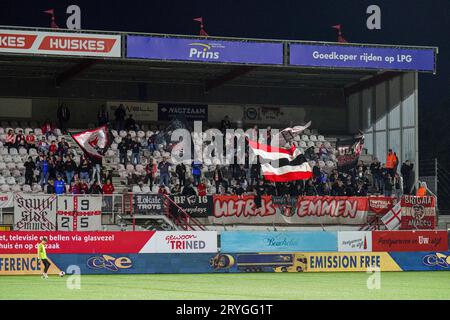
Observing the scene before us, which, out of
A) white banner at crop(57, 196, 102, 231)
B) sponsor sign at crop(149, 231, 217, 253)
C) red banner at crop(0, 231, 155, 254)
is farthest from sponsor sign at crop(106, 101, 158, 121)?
red banner at crop(0, 231, 155, 254)

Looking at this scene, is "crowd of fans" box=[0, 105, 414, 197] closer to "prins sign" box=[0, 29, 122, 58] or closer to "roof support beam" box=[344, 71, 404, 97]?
"prins sign" box=[0, 29, 122, 58]

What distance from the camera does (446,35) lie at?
70.2m

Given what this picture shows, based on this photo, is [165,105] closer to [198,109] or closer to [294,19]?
[198,109]

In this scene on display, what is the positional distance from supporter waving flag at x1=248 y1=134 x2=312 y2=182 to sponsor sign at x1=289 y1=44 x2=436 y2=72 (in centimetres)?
587

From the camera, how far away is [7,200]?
4053cm

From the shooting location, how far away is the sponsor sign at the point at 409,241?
42.5 meters

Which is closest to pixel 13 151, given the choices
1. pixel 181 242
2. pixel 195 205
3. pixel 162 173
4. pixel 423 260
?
pixel 162 173

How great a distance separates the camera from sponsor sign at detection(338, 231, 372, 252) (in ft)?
139

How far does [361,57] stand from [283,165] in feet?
26.9

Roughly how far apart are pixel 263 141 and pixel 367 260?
12.8 metres

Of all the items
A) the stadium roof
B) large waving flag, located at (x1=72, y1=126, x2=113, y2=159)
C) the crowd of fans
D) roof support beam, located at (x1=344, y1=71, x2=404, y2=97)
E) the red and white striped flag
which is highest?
the stadium roof
